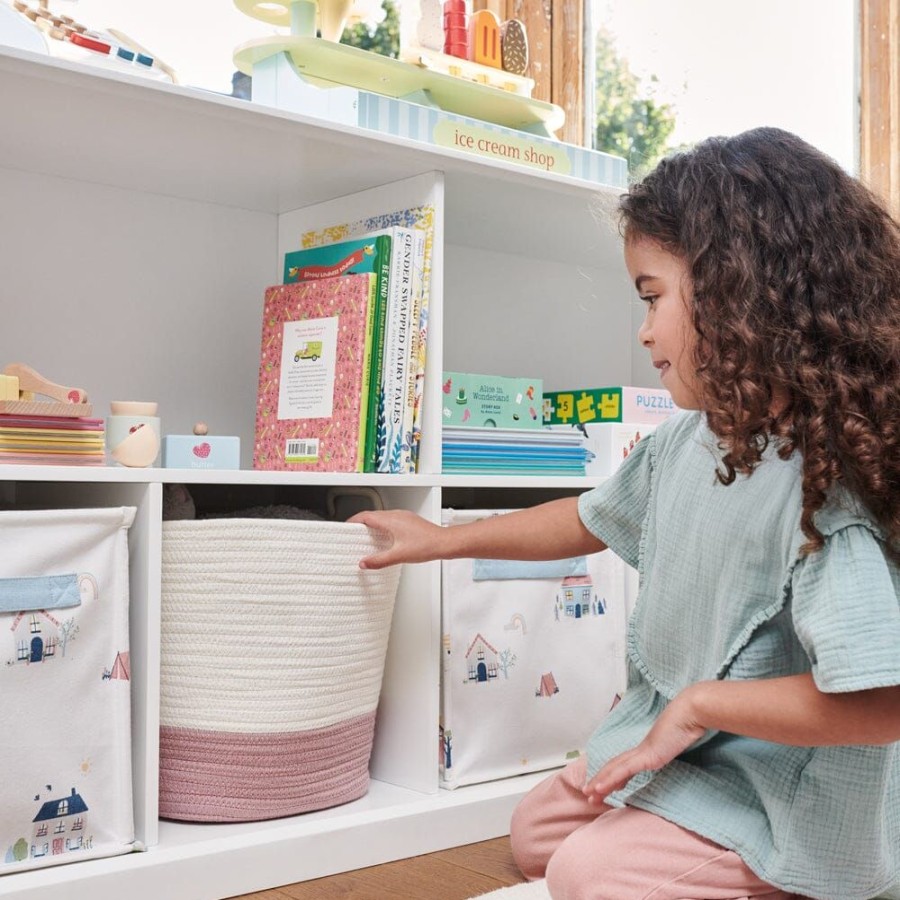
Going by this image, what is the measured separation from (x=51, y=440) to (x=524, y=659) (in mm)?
628

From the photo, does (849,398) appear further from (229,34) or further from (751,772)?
(229,34)

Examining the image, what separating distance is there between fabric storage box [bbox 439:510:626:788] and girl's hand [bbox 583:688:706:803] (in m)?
0.44

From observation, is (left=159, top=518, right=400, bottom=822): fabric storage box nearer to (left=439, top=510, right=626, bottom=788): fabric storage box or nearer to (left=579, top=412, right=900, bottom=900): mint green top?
(left=439, top=510, right=626, bottom=788): fabric storage box

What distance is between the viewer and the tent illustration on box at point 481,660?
1389mm

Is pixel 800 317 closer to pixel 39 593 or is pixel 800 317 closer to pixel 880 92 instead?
pixel 39 593

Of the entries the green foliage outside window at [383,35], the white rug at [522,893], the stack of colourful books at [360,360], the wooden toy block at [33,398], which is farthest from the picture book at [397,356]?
the green foliage outside window at [383,35]

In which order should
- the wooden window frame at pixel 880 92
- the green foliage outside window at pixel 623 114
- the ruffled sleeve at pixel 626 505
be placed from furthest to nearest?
the wooden window frame at pixel 880 92
the green foliage outside window at pixel 623 114
the ruffled sleeve at pixel 626 505

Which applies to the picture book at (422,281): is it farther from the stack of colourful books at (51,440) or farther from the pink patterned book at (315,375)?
the stack of colourful books at (51,440)

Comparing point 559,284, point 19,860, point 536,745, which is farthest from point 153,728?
point 559,284

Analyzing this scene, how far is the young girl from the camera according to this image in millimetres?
906

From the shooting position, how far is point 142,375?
1542 millimetres

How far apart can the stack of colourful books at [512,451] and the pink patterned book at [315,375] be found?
14 cm

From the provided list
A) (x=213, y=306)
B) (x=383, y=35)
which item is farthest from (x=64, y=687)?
(x=383, y=35)

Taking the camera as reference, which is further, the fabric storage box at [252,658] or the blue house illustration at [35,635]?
the fabric storage box at [252,658]
